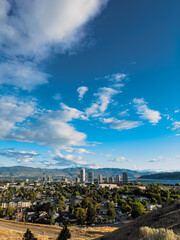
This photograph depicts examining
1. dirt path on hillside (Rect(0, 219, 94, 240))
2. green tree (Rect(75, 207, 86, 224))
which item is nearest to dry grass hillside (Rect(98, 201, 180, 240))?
dirt path on hillside (Rect(0, 219, 94, 240))

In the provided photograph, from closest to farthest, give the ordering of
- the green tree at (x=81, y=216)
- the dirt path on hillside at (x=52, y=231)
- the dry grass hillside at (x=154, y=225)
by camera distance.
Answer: the dry grass hillside at (x=154, y=225) → the dirt path on hillside at (x=52, y=231) → the green tree at (x=81, y=216)

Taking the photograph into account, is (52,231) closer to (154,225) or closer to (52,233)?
(52,233)

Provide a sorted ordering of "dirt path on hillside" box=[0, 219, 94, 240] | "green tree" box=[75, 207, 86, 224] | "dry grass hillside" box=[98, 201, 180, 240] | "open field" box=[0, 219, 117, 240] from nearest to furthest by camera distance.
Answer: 1. "dry grass hillside" box=[98, 201, 180, 240]
2. "open field" box=[0, 219, 117, 240]
3. "dirt path on hillside" box=[0, 219, 94, 240]
4. "green tree" box=[75, 207, 86, 224]

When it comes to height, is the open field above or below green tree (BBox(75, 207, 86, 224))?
above

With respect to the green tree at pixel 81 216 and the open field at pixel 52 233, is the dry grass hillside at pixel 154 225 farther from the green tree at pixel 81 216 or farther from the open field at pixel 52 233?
the green tree at pixel 81 216

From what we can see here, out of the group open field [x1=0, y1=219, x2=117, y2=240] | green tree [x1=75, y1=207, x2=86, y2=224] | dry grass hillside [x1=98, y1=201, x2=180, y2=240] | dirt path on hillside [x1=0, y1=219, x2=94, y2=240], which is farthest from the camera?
green tree [x1=75, y1=207, x2=86, y2=224]

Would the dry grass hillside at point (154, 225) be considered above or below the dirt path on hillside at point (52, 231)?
above

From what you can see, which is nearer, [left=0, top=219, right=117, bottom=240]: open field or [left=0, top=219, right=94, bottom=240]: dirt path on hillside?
[left=0, top=219, right=117, bottom=240]: open field

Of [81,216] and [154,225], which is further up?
[154,225]

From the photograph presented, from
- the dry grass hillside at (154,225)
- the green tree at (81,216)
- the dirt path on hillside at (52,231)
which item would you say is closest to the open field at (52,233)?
the dirt path on hillside at (52,231)

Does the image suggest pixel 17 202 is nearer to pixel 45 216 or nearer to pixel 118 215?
pixel 45 216

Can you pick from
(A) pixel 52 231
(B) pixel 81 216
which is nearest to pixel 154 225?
(A) pixel 52 231

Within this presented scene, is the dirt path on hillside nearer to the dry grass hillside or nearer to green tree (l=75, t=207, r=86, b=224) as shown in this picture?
green tree (l=75, t=207, r=86, b=224)
